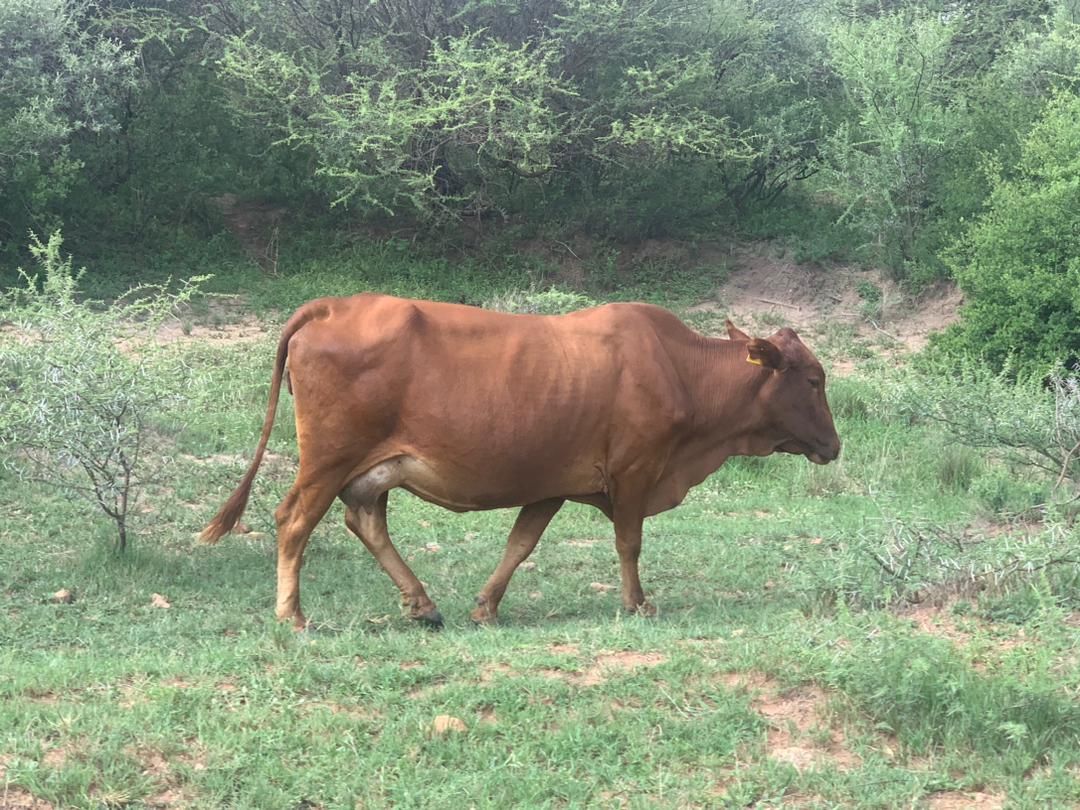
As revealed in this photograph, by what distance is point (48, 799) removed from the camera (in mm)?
3814

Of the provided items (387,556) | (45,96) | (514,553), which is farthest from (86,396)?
(45,96)

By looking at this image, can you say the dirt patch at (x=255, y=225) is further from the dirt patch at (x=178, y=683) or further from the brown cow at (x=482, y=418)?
the dirt patch at (x=178, y=683)

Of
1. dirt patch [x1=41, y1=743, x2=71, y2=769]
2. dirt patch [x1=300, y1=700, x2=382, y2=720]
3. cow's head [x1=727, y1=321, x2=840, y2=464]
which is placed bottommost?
dirt patch [x1=300, y1=700, x2=382, y2=720]

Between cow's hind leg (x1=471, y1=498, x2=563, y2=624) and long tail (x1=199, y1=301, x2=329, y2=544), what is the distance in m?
1.42

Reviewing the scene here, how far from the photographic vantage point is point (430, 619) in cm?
651

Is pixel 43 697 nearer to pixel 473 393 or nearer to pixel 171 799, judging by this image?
pixel 171 799

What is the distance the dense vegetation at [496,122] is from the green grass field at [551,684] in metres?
11.3

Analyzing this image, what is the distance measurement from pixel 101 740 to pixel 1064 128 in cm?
1491

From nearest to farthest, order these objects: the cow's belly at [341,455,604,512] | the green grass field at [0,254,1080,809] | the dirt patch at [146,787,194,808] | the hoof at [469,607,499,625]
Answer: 1. the dirt patch at [146,787,194,808]
2. the green grass field at [0,254,1080,809]
3. the cow's belly at [341,455,604,512]
4. the hoof at [469,607,499,625]

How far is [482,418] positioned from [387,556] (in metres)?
0.97

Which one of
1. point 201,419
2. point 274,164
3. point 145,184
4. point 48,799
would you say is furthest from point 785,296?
point 48,799

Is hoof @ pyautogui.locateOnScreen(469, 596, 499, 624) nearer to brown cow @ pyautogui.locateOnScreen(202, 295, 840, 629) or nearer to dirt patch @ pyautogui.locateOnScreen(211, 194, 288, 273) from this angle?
brown cow @ pyautogui.locateOnScreen(202, 295, 840, 629)

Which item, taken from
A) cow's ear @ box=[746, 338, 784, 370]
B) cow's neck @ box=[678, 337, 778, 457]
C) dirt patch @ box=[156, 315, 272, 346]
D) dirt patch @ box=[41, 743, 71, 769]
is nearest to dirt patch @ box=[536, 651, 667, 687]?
dirt patch @ box=[41, 743, 71, 769]

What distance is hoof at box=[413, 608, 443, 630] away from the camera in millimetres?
6500
